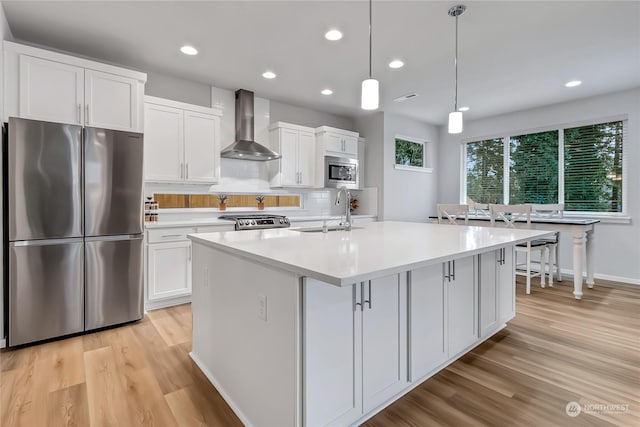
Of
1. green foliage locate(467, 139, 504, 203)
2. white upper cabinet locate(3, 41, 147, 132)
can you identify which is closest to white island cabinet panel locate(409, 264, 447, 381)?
white upper cabinet locate(3, 41, 147, 132)

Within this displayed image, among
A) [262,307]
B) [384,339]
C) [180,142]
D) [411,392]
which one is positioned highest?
[180,142]

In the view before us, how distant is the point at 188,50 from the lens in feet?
10.2

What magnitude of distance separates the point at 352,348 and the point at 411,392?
0.65m

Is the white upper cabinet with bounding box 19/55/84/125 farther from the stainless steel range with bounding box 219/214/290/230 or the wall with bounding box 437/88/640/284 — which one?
the wall with bounding box 437/88/640/284

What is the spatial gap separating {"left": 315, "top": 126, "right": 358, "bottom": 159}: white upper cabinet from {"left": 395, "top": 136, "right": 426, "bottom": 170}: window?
869 millimetres

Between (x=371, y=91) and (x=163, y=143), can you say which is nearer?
(x=371, y=91)

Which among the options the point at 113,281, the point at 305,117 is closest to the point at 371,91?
the point at 113,281

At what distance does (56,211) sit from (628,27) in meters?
4.93

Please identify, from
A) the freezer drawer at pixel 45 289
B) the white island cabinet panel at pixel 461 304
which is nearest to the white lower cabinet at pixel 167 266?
the freezer drawer at pixel 45 289

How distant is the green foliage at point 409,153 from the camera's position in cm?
570

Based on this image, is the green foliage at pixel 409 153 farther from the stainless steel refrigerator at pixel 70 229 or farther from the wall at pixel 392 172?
the stainless steel refrigerator at pixel 70 229

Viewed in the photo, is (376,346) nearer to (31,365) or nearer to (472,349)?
(472,349)

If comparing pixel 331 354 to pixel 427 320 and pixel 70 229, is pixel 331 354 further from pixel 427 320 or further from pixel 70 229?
pixel 70 229

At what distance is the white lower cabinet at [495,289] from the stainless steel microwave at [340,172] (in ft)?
9.02
